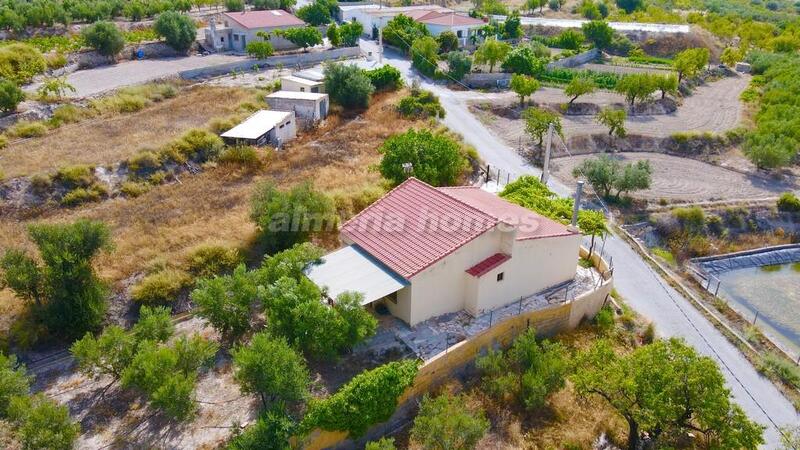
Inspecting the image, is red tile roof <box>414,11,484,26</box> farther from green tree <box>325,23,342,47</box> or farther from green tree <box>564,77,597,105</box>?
green tree <box>564,77,597,105</box>

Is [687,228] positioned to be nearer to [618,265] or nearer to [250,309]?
[618,265]

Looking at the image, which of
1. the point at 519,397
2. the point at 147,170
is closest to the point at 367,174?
the point at 147,170

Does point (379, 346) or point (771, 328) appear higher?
point (379, 346)

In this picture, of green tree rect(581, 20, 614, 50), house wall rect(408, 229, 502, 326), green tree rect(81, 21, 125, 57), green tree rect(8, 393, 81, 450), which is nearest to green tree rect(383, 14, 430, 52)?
green tree rect(581, 20, 614, 50)

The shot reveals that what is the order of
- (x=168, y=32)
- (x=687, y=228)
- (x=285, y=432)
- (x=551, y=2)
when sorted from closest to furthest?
(x=285, y=432) < (x=687, y=228) < (x=168, y=32) < (x=551, y=2)

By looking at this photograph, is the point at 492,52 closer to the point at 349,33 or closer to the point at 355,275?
the point at 349,33

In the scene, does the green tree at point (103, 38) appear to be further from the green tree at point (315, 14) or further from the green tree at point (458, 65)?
the green tree at point (458, 65)

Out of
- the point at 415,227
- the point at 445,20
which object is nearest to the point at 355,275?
the point at 415,227
